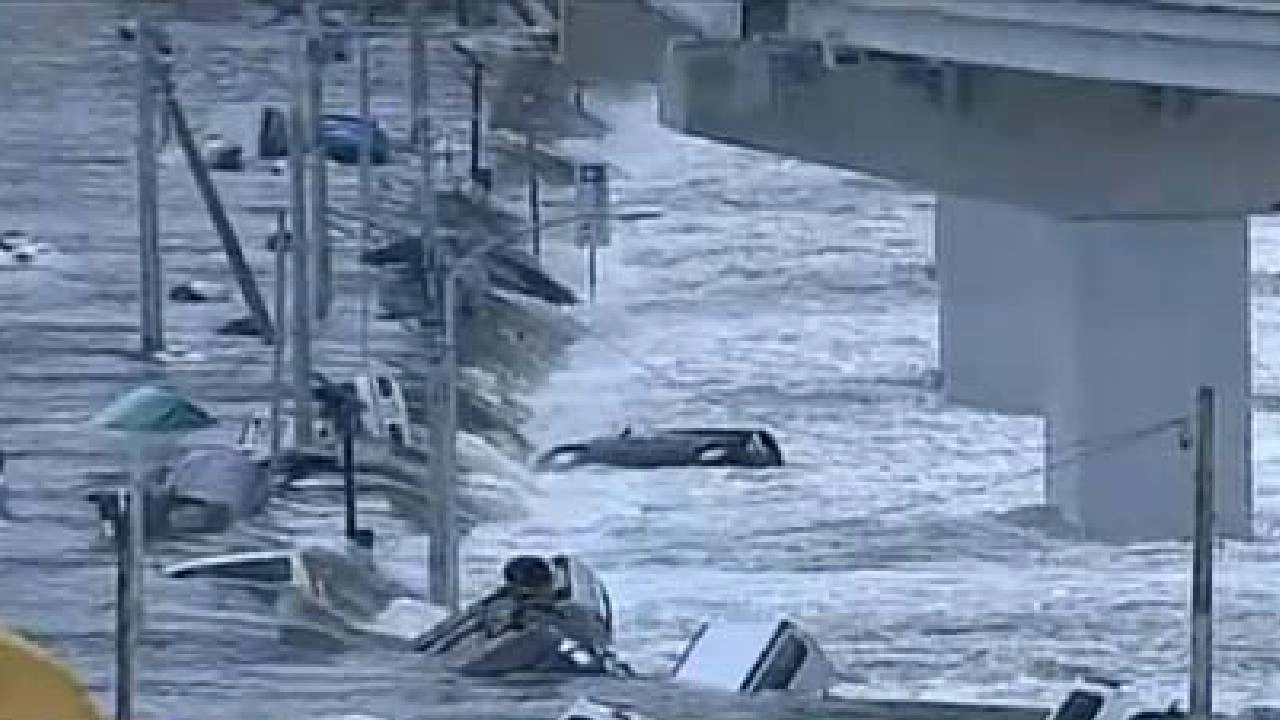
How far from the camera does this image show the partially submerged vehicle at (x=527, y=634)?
26.4 meters

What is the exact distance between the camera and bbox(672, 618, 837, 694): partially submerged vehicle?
27.6 m

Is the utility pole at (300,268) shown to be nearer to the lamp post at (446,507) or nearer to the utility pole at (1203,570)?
the lamp post at (446,507)

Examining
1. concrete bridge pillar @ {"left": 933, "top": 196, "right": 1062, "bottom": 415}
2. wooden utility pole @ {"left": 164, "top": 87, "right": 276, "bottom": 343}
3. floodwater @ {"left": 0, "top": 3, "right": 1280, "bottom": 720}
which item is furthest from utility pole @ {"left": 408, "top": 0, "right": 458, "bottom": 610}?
concrete bridge pillar @ {"left": 933, "top": 196, "right": 1062, "bottom": 415}

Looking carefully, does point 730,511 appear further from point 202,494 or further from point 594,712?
point 594,712

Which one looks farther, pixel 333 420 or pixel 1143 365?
pixel 333 420

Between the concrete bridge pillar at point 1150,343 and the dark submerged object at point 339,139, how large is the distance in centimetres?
1820

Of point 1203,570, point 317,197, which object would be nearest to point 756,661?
point 1203,570

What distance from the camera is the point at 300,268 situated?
40.4 m

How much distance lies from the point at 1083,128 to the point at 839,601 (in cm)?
444

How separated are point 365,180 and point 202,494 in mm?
16701

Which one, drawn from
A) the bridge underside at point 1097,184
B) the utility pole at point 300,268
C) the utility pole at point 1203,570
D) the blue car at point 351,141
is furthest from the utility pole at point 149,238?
the utility pole at point 1203,570

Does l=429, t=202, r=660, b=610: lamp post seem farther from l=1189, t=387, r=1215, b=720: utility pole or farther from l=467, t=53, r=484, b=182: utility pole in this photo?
l=467, t=53, r=484, b=182: utility pole

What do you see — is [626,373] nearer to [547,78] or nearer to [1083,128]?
[1083,128]

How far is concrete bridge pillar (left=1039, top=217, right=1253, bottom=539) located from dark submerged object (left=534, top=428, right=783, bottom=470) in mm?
4341
